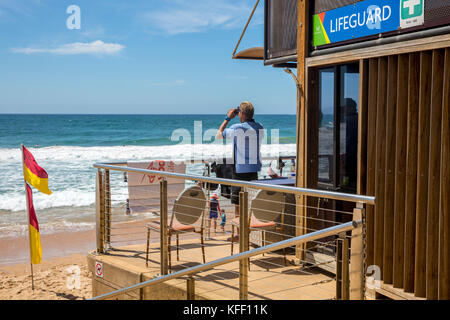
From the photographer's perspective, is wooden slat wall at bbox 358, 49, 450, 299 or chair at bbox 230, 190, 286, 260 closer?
wooden slat wall at bbox 358, 49, 450, 299

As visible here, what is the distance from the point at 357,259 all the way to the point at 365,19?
2454 mm

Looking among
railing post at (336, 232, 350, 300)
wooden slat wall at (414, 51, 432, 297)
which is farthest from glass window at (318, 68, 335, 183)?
railing post at (336, 232, 350, 300)

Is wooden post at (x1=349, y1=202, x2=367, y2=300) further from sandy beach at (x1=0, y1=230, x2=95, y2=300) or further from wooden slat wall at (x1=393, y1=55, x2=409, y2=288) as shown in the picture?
sandy beach at (x1=0, y1=230, x2=95, y2=300)

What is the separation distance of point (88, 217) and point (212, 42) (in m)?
54.6

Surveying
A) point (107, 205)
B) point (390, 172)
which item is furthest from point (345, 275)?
point (107, 205)

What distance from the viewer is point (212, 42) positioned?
2544 inches

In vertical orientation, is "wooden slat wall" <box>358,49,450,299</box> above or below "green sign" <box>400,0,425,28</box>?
below

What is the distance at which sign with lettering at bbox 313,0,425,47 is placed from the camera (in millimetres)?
3766

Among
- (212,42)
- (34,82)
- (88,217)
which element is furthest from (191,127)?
(88,217)

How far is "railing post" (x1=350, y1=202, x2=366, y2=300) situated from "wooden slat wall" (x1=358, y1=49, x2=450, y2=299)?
1.22 metres

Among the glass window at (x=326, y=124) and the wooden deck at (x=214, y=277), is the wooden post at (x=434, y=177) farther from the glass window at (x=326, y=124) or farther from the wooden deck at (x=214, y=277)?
the glass window at (x=326, y=124)

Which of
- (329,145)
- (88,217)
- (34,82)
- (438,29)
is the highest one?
(34,82)
